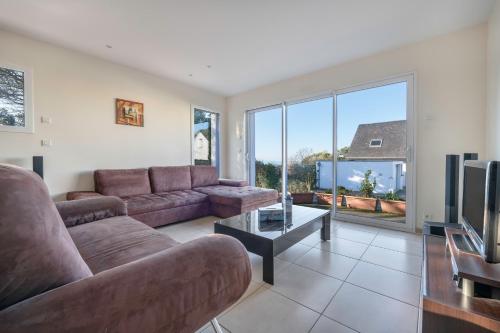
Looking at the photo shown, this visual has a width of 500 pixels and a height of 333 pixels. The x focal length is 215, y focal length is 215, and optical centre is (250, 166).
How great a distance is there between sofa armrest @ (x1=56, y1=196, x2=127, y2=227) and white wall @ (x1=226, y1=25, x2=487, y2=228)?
359 cm

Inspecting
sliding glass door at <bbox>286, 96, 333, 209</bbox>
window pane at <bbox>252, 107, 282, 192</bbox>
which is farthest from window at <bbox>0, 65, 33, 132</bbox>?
sliding glass door at <bbox>286, 96, 333, 209</bbox>

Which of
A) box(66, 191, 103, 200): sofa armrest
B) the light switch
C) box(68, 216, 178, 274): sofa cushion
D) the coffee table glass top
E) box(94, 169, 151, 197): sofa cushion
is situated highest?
the light switch

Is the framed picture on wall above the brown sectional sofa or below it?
above

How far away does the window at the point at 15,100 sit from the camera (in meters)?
2.59

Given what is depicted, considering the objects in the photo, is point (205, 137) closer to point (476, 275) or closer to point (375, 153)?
point (375, 153)

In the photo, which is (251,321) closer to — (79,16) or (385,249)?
(385,249)

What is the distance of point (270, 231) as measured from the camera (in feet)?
6.14

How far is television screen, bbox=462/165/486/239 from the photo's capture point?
3.91 ft

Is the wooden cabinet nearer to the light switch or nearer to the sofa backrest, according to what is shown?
the sofa backrest

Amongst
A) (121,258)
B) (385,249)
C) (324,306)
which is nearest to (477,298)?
(324,306)

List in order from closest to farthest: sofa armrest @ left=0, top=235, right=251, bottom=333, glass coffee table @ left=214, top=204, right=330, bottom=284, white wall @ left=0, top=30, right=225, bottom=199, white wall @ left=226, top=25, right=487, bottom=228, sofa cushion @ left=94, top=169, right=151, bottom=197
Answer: sofa armrest @ left=0, top=235, right=251, bottom=333, glass coffee table @ left=214, top=204, right=330, bottom=284, white wall @ left=226, top=25, right=487, bottom=228, white wall @ left=0, top=30, right=225, bottom=199, sofa cushion @ left=94, top=169, right=151, bottom=197

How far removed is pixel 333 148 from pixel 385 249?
1722mm

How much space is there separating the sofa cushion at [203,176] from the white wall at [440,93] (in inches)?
121

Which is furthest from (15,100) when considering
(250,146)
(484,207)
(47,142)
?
(484,207)
